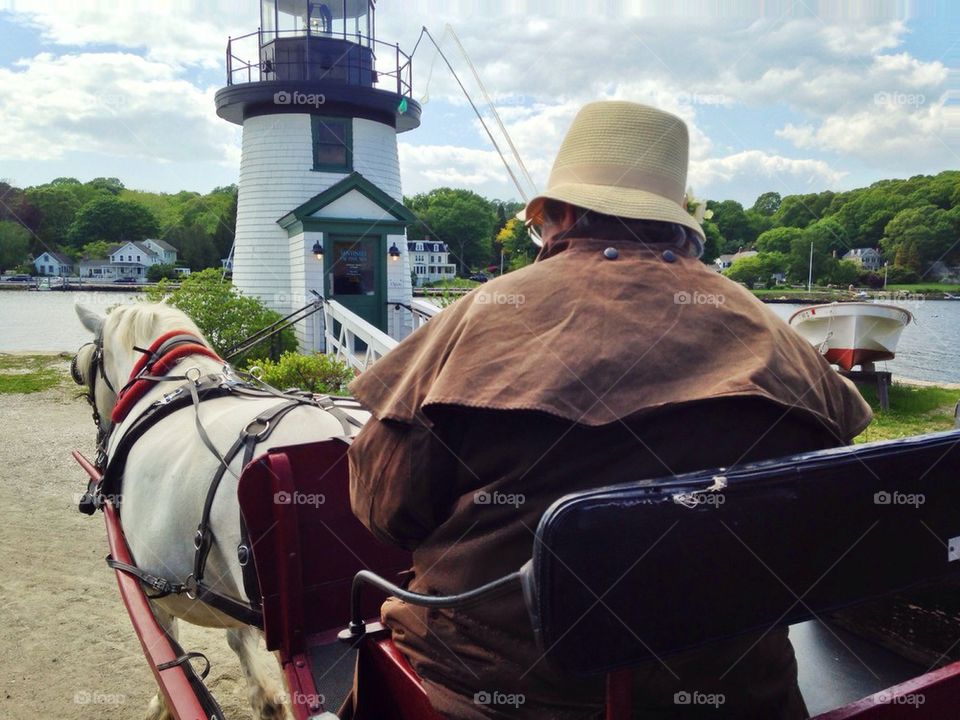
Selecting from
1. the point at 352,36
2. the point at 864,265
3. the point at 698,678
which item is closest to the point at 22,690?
the point at 698,678

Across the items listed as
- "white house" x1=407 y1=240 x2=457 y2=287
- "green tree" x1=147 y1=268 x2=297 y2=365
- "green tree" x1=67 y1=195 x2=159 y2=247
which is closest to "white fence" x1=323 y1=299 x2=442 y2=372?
"green tree" x1=147 y1=268 x2=297 y2=365

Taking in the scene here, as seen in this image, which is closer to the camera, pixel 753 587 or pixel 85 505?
pixel 753 587

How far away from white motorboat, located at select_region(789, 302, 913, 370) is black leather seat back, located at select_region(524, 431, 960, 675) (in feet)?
46.1

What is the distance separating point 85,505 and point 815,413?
421 centimetres

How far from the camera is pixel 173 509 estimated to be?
3633 millimetres

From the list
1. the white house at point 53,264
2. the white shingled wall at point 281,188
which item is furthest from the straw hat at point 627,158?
the white house at point 53,264

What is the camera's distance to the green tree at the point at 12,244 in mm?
34500

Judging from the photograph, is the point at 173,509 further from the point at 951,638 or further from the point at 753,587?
the point at 951,638
